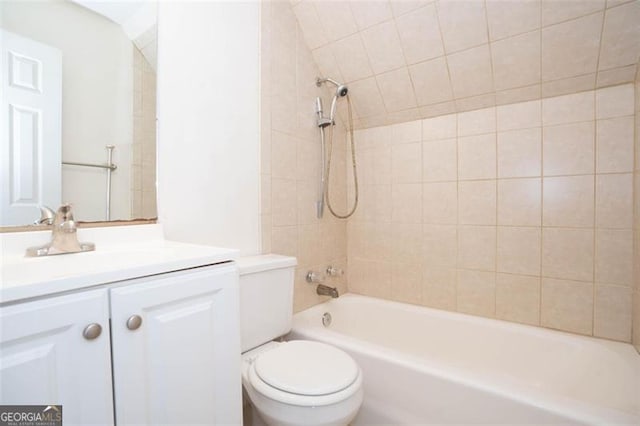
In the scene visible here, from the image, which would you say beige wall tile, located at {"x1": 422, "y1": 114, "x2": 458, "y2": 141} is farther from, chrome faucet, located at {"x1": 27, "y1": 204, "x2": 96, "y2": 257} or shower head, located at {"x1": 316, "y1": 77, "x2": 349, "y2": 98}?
chrome faucet, located at {"x1": 27, "y1": 204, "x2": 96, "y2": 257}

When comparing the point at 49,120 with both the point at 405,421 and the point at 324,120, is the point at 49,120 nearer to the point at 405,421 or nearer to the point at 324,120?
the point at 324,120

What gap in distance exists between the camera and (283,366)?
109cm

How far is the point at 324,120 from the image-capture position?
1.95 meters

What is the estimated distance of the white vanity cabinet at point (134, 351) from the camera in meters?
0.56

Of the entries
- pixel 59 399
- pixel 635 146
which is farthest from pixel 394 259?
pixel 59 399

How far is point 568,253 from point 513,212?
0.32 meters

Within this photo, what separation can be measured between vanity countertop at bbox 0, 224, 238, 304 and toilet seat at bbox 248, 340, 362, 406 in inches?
17.8

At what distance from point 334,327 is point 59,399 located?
1.55 metres

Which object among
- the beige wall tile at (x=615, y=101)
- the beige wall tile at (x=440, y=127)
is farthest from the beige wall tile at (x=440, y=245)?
the beige wall tile at (x=615, y=101)

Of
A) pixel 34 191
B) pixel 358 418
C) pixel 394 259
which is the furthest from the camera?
pixel 394 259

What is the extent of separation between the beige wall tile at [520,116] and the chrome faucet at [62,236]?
2008mm

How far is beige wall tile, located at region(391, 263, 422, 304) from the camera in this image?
79.2 inches

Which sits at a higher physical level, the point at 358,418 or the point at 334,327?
the point at 334,327

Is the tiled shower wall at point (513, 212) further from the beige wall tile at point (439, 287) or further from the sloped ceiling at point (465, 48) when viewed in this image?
the sloped ceiling at point (465, 48)
